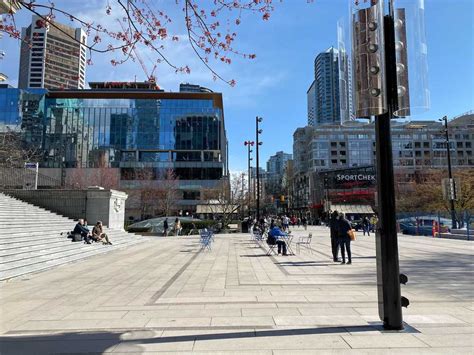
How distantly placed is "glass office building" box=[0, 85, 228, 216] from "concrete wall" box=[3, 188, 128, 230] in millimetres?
60202

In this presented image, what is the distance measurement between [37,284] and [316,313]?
23.1ft

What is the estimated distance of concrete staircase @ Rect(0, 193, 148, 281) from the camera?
11.4m

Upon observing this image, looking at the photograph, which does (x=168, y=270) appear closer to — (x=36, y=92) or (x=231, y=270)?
(x=231, y=270)

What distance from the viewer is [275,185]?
133 m

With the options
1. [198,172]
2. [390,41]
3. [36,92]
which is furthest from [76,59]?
[36,92]

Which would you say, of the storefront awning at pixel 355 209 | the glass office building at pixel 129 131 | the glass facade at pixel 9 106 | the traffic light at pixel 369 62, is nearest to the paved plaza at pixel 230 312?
the traffic light at pixel 369 62

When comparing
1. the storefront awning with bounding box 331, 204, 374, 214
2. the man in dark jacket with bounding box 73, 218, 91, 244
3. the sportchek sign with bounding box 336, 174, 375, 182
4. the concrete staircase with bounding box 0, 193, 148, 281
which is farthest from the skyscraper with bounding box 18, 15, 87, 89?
the sportchek sign with bounding box 336, 174, 375, 182

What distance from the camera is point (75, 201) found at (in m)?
24.6

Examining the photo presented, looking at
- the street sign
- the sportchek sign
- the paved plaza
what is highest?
the sportchek sign

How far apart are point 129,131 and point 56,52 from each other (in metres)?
84.5

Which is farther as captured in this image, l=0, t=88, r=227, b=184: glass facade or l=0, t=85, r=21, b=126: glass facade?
l=0, t=88, r=227, b=184: glass facade

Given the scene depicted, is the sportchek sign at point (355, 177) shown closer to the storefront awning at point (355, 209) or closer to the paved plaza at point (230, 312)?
the storefront awning at point (355, 209)

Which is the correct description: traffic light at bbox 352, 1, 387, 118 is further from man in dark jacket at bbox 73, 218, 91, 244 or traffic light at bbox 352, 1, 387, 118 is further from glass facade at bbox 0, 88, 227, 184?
glass facade at bbox 0, 88, 227, 184

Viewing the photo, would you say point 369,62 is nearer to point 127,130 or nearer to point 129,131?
point 129,131
